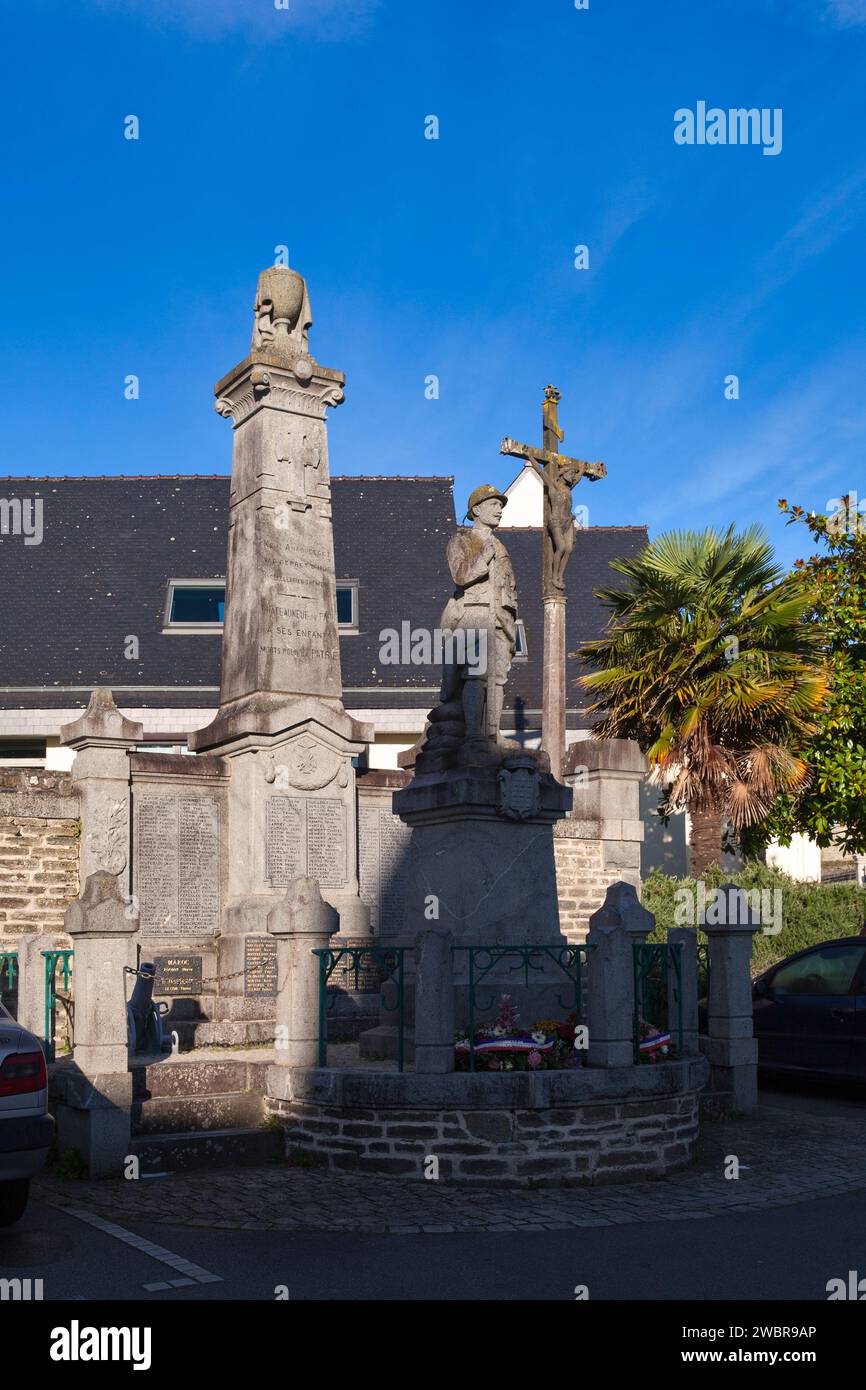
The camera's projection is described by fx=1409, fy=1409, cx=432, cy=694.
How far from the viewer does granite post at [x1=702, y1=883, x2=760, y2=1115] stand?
1162 centimetres

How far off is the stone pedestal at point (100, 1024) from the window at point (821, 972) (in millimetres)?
6778

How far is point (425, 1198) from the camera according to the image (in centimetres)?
828

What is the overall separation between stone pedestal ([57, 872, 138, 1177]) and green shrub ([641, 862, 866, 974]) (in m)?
12.3

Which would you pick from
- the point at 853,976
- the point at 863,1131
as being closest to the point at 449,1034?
the point at 863,1131

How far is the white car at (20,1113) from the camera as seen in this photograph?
6941mm

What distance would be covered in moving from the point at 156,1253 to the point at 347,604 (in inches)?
826

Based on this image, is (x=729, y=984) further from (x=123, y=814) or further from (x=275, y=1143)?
(x=123, y=814)

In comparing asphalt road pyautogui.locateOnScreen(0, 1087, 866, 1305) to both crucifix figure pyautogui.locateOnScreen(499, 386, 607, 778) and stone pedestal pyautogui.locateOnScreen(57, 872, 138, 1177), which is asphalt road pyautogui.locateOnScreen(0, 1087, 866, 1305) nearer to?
stone pedestal pyautogui.locateOnScreen(57, 872, 138, 1177)

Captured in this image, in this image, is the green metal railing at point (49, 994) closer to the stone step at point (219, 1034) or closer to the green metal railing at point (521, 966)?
the stone step at point (219, 1034)

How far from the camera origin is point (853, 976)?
12.8 meters

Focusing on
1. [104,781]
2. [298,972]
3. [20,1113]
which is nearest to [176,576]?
[104,781]

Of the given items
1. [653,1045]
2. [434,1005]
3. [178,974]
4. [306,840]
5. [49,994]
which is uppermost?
[306,840]

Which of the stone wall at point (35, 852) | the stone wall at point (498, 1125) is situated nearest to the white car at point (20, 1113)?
the stone wall at point (498, 1125)

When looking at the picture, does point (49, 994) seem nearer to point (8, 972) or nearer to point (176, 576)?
point (8, 972)
